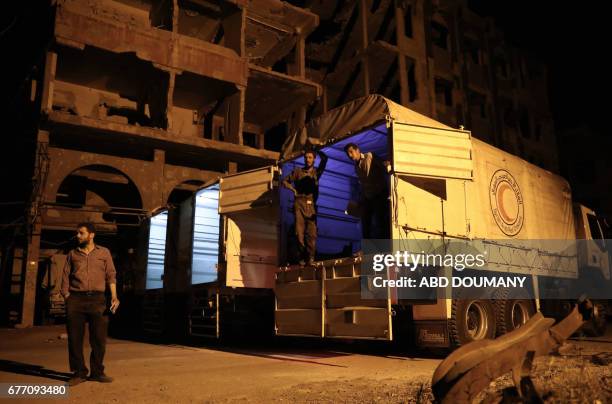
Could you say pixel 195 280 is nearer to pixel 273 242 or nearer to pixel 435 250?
pixel 273 242

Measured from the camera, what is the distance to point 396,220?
768 cm

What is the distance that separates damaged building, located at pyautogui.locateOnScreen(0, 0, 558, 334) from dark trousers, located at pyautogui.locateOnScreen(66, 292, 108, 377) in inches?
260

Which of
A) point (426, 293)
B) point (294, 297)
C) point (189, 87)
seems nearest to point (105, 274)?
point (294, 297)

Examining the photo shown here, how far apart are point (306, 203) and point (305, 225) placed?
41 cm

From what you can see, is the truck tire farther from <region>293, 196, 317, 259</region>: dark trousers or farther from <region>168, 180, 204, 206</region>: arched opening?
<region>168, 180, 204, 206</region>: arched opening

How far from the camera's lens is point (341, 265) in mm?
8008

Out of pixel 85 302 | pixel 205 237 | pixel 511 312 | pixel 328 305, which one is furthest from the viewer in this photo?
pixel 205 237

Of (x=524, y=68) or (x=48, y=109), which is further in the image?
(x=524, y=68)

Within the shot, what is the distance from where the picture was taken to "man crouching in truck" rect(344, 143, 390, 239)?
28.1 feet

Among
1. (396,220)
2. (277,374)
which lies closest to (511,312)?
(396,220)

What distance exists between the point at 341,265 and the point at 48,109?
43.4 feet

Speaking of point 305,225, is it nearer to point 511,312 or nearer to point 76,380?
point 511,312

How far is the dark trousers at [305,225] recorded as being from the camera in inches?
354

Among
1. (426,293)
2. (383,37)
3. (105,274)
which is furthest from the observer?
(383,37)
